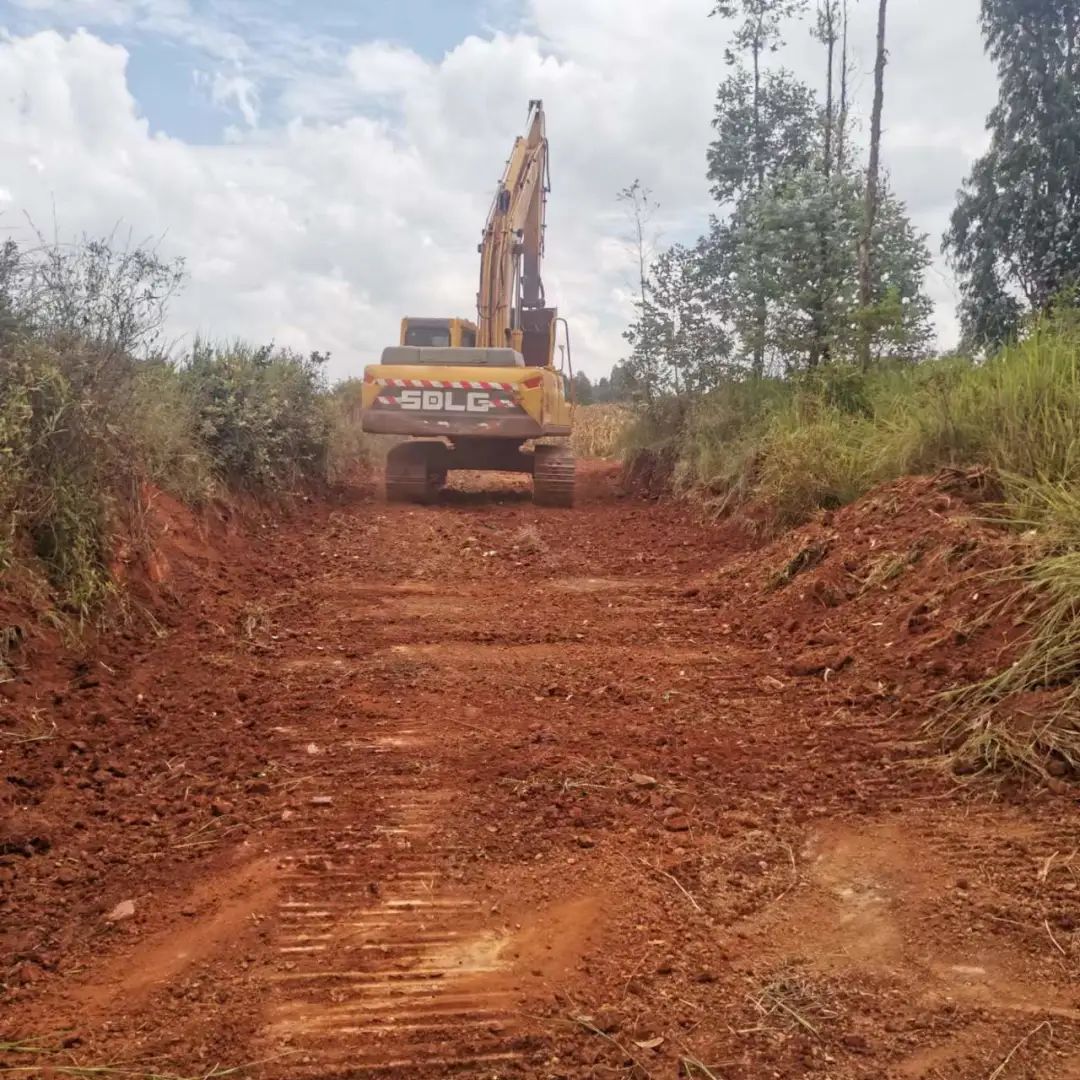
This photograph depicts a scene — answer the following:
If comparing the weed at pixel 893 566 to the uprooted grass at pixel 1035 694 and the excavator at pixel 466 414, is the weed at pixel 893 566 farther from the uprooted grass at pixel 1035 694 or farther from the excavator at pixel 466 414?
the excavator at pixel 466 414

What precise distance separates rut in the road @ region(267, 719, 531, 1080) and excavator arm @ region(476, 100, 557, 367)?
11710 millimetres

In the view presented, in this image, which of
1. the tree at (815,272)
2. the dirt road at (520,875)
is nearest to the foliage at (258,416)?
the dirt road at (520,875)

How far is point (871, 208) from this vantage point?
422 inches

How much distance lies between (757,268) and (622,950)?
1023 centimetres

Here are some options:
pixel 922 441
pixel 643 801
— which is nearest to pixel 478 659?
pixel 643 801

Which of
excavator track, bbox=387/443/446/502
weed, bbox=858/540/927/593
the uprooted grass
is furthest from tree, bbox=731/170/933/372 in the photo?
the uprooted grass

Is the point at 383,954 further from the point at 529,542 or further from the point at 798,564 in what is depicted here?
the point at 529,542

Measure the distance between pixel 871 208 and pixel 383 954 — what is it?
33.4 ft

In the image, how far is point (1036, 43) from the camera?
19422 mm

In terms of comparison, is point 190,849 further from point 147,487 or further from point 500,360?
point 500,360

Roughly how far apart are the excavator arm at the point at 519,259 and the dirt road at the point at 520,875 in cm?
981

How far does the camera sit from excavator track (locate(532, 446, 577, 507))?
12078mm

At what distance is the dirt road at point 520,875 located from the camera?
7.29 ft

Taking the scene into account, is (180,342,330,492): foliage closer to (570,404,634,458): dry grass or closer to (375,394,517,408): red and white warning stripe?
(375,394,517,408): red and white warning stripe
